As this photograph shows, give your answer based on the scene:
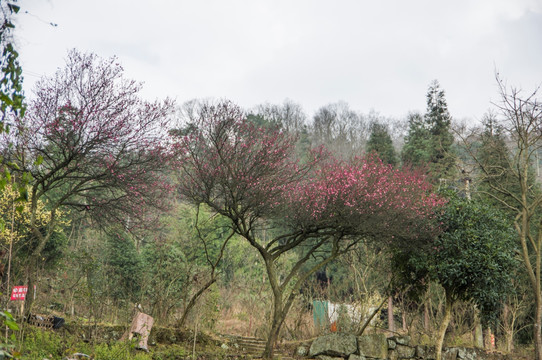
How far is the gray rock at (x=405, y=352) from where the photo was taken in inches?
416

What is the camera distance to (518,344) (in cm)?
1658

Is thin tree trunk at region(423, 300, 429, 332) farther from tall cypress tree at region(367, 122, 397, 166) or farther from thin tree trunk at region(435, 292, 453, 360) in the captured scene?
tall cypress tree at region(367, 122, 397, 166)

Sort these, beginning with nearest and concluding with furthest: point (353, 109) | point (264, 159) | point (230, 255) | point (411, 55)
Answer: point (264, 159), point (411, 55), point (230, 255), point (353, 109)

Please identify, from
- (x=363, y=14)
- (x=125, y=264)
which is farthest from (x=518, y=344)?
(x=125, y=264)

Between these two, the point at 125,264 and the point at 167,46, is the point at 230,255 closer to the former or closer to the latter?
the point at 125,264

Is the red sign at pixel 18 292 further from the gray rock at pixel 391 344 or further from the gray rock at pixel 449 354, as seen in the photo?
the gray rock at pixel 449 354

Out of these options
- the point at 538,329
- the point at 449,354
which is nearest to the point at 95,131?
the point at 449,354

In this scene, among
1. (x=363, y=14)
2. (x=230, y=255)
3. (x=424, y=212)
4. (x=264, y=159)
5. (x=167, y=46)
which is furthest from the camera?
(x=230, y=255)

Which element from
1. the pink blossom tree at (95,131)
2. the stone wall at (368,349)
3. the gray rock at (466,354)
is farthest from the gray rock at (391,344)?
the pink blossom tree at (95,131)

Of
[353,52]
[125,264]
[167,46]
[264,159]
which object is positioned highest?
[353,52]

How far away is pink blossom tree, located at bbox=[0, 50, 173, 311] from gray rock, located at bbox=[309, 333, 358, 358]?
15.7 feet

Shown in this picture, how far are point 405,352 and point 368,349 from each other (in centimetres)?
116

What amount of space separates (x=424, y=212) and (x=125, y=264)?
1107cm

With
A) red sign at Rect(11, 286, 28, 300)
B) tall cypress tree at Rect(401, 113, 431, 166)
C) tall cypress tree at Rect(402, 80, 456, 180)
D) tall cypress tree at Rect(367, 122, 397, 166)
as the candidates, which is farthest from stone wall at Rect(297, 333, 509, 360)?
tall cypress tree at Rect(367, 122, 397, 166)
